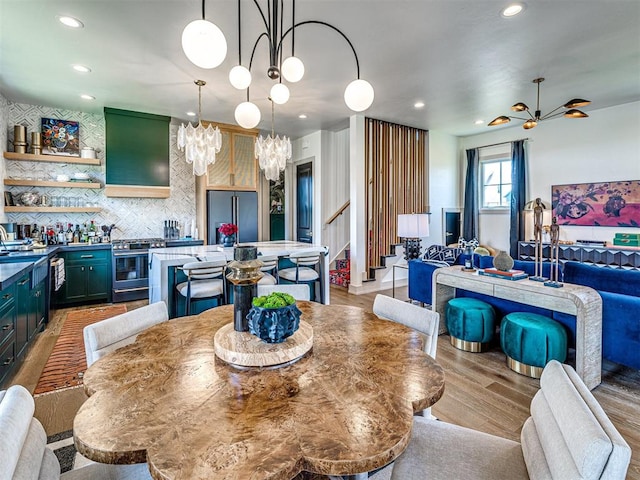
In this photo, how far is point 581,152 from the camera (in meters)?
5.89

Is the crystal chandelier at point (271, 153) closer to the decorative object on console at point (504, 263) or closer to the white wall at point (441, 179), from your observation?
the decorative object on console at point (504, 263)

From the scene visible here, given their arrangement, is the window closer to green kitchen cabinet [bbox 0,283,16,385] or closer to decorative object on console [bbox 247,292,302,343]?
decorative object on console [bbox 247,292,302,343]

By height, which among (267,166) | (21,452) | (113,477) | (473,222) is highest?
(267,166)

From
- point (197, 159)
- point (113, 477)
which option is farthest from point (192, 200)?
point (113, 477)

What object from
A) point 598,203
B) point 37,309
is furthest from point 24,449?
point 598,203

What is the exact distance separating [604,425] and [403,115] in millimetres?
5865

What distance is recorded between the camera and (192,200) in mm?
6359

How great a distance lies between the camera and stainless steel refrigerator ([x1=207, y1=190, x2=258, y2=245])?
5992 millimetres

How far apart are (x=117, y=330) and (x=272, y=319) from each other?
86 centimetres

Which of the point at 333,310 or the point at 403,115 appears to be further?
the point at 403,115

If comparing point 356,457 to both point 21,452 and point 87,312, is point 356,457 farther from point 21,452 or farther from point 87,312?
point 87,312

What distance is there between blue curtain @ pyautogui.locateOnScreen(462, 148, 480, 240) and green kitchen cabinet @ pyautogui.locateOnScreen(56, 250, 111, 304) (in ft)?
23.6

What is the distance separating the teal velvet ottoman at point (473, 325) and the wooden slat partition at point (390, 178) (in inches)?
106

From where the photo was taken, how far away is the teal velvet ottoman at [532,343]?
270 centimetres
